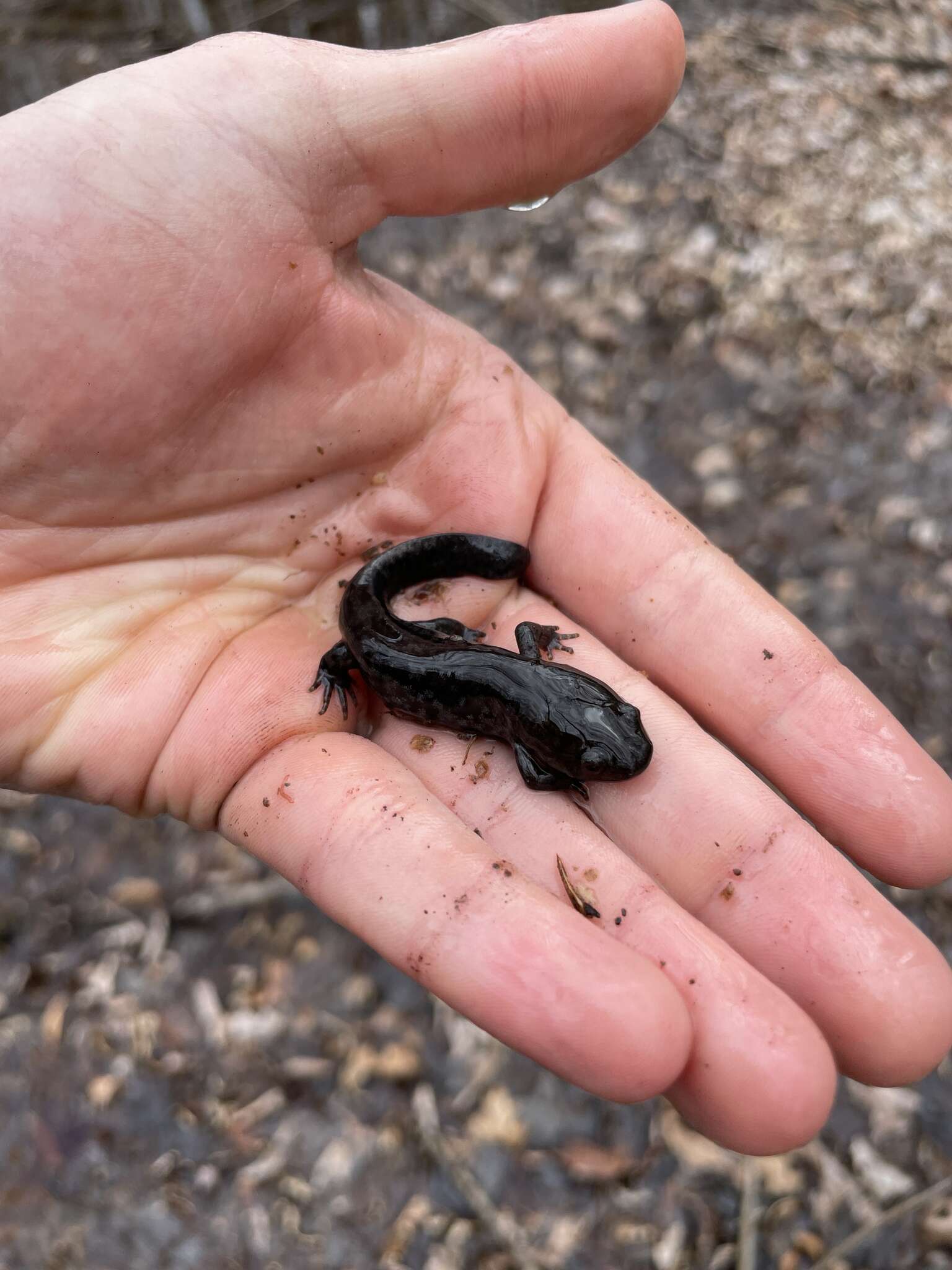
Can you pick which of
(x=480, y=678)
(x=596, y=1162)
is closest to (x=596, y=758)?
(x=480, y=678)

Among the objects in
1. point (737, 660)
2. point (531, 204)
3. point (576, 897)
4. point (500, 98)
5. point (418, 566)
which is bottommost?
point (576, 897)

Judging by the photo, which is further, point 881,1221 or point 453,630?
point 453,630

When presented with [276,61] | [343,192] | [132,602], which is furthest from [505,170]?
[132,602]

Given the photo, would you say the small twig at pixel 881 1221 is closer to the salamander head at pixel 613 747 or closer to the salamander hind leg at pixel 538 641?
the salamander head at pixel 613 747

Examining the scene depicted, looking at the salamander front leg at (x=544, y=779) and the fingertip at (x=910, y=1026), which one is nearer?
the fingertip at (x=910, y=1026)

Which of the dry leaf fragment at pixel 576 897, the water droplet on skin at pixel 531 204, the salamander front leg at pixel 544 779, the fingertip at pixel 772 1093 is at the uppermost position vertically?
A: the water droplet on skin at pixel 531 204

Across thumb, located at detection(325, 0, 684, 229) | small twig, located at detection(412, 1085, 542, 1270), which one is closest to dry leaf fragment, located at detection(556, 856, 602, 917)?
A: small twig, located at detection(412, 1085, 542, 1270)

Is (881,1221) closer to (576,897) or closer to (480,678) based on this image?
(576,897)

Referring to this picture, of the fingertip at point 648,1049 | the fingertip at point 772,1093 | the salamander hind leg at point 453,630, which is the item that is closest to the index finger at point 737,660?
the salamander hind leg at point 453,630
